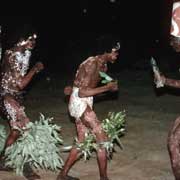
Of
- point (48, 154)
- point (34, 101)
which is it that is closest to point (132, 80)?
point (34, 101)

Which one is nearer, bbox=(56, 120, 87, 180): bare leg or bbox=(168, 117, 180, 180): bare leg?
bbox=(168, 117, 180, 180): bare leg

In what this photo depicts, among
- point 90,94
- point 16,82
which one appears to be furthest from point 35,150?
point 90,94

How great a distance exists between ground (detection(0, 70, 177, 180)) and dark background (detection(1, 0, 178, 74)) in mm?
2911

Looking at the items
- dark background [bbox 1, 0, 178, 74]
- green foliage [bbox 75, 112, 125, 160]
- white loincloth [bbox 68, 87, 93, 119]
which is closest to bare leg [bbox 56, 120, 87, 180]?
green foliage [bbox 75, 112, 125, 160]

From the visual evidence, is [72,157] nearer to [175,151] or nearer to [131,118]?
[175,151]

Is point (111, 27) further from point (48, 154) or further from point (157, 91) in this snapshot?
point (48, 154)

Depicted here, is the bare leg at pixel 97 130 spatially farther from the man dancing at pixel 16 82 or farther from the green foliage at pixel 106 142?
the man dancing at pixel 16 82

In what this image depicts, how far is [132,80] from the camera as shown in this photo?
44.3 feet

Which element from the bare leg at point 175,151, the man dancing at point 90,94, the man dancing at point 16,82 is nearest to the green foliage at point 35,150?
the man dancing at point 16,82

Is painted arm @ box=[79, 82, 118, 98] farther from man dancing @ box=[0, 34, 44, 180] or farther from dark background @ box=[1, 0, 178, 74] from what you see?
dark background @ box=[1, 0, 178, 74]

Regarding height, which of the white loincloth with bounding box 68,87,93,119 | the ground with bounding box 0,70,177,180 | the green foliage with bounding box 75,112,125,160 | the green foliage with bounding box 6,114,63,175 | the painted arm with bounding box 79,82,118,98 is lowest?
the ground with bounding box 0,70,177,180

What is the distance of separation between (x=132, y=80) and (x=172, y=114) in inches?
162

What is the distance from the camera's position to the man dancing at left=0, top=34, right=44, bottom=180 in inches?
235

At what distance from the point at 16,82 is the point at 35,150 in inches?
36.8
